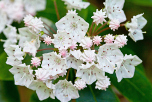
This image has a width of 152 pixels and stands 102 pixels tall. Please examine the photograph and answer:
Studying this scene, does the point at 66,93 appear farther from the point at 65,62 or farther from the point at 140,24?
the point at 140,24

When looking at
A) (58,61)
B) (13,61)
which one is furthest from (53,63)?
(13,61)

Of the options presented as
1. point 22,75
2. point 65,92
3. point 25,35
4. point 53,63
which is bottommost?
point 65,92

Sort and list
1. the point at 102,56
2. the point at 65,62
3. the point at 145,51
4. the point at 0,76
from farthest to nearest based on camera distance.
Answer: the point at 145,51
the point at 0,76
the point at 102,56
the point at 65,62

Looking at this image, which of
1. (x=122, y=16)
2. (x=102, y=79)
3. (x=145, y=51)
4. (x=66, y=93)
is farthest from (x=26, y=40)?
(x=145, y=51)

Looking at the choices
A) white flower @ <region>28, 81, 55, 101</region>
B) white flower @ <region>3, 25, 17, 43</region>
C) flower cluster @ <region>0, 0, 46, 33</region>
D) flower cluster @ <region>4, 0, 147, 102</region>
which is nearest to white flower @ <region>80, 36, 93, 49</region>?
flower cluster @ <region>4, 0, 147, 102</region>

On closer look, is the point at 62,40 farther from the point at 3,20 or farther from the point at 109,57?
the point at 3,20

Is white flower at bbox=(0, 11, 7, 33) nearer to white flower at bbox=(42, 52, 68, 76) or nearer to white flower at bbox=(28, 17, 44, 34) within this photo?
white flower at bbox=(28, 17, 44, 34)

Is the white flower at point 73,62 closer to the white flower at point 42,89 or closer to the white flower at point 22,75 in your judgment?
the white flower at point 42,89
